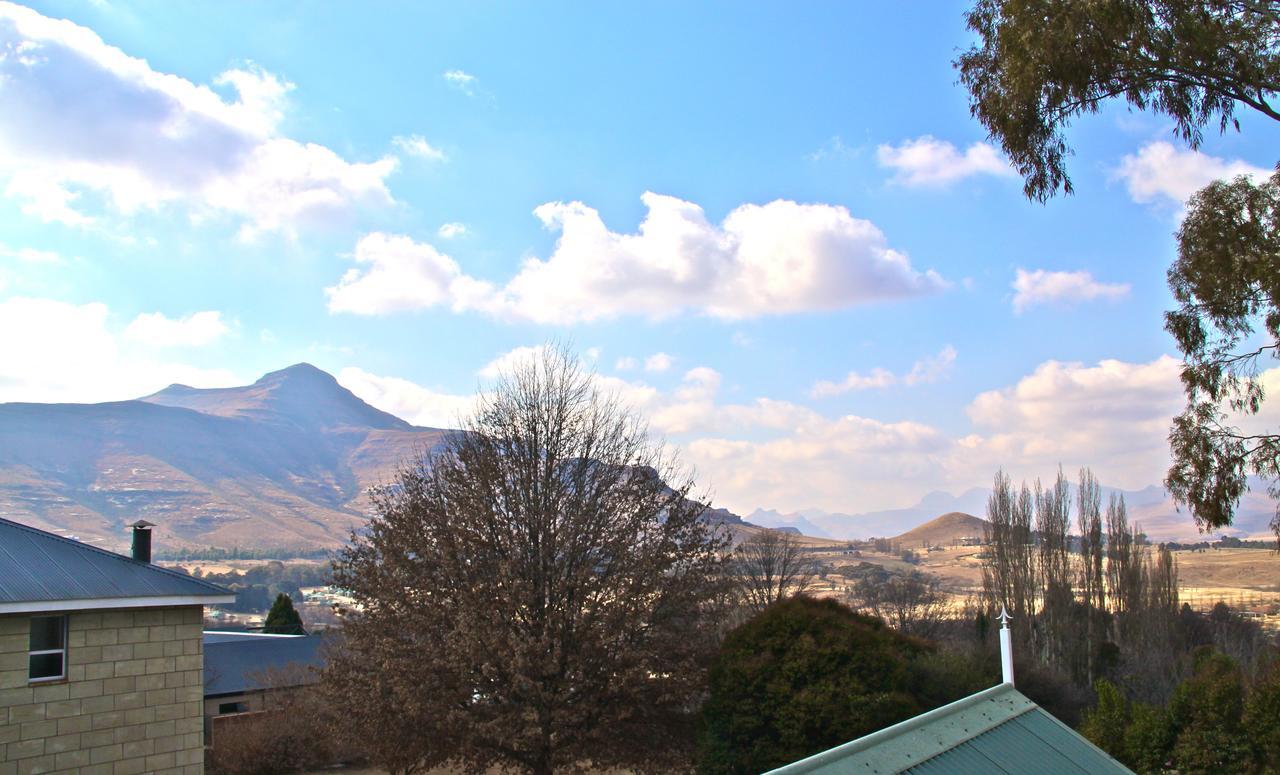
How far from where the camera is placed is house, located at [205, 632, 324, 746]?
4009 centimetres

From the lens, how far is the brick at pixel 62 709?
55.7 feet

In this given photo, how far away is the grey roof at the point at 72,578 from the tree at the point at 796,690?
1037 cm

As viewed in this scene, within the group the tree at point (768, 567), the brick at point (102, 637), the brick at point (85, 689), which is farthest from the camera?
the tree at point (768, 567)

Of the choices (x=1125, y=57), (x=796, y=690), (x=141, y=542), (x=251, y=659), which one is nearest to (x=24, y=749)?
(x=141, y=542)

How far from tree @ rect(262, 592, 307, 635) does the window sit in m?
41.6

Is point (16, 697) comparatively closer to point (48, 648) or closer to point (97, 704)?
point (48, 648)

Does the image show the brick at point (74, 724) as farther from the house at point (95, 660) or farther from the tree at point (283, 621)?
the tree at point (283, 621)

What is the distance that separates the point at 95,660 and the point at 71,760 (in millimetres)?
1704

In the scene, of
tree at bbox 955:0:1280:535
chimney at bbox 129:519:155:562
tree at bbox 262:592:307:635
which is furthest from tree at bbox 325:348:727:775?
tree at bbox 262:592:307:635

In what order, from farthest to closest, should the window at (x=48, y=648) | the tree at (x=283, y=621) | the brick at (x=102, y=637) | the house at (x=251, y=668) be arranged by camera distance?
1. the tree at (x=283, y=621)
2. the house at (x=251, y=668)
3. the brick at (x=102, y=637)
4. the window at (x=48, y=648)

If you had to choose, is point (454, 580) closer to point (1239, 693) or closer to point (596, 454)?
point (596, 454)

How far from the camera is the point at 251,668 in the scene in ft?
156

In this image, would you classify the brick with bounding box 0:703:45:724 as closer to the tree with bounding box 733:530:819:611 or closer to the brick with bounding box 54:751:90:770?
the brick with bounding box 54:751:90:770

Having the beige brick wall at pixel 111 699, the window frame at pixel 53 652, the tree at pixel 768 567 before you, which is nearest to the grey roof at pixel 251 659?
the tree at pixel 768 567
